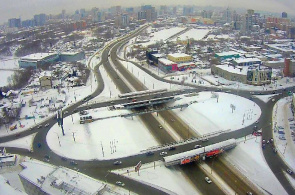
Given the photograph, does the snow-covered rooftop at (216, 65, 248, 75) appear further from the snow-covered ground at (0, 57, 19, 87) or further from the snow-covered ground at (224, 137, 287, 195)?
the snow-covered ground at (0, 57, 19, 87)

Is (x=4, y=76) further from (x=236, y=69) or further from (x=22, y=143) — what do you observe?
(x=236, y=69)

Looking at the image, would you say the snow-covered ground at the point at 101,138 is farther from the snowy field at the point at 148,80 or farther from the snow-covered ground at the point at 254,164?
the snowy field at the point at 148,80

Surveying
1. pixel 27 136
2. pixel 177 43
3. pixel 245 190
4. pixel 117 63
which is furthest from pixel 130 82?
pixel 177 43

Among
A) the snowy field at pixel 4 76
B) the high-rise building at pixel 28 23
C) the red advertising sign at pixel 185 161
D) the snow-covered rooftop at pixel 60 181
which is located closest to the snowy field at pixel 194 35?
the snowy field at pixel 4 76

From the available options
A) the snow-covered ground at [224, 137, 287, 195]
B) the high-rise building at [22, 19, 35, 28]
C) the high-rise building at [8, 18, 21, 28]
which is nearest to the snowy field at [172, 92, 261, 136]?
the snow-covered ground at [224, 137, 287, 195]

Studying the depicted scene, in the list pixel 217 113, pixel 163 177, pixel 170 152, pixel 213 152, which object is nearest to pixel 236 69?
pixel 217 113
